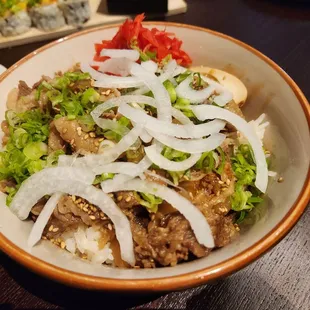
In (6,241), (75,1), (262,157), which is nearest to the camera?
(6,241)

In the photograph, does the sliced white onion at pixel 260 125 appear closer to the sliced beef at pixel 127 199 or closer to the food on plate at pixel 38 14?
the sliced beef at pixel 127 199

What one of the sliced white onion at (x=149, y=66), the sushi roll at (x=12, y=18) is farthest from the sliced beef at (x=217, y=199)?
the sushi roll at (x=12, y=18)

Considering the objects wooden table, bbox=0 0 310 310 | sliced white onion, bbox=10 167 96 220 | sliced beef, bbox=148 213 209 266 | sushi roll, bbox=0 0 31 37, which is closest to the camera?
sliced beef, bbox=148 213 209 266

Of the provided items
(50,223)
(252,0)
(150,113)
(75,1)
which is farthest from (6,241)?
(252,0)

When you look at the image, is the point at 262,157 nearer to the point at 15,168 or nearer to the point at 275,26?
the point at 15,168

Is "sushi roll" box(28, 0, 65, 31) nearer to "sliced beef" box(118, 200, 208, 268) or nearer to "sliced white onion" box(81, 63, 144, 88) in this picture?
"sliced white onion" box(81, 63, 144, 88)

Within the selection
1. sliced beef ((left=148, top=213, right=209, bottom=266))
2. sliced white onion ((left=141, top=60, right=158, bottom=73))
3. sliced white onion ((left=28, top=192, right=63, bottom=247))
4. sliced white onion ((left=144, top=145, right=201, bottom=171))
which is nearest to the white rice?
sliced white onion ((left=28, top=192, right=63, bottom=247))
